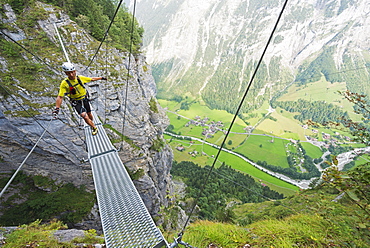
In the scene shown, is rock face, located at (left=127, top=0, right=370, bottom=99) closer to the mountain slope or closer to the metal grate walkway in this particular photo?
the mountain slope

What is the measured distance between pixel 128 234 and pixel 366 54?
769ft

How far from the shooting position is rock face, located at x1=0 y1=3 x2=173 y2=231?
373 inches

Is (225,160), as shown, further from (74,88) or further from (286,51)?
(286,51)

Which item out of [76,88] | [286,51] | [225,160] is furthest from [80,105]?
[286,51]

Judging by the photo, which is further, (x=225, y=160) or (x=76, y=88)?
(x=225, y=160)

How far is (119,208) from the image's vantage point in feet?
13.4

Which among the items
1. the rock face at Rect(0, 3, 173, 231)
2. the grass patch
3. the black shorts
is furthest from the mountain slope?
the black shorts

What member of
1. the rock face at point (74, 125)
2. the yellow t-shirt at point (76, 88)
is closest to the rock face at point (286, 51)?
the rock face at point (74, 125)

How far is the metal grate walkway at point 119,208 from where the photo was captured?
3200mm

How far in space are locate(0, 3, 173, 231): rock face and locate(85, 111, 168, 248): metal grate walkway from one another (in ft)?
5.94

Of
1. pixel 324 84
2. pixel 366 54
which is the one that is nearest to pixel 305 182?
pixel 324 84

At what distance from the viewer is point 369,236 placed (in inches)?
81.1

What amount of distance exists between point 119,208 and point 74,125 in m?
8.62

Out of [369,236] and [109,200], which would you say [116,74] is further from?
[369,236]
